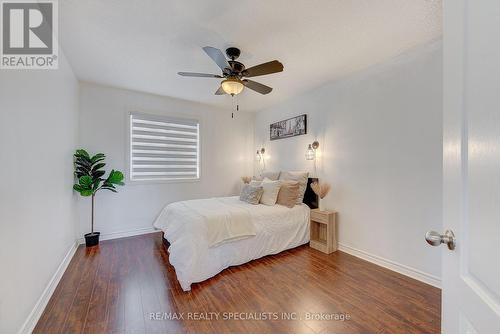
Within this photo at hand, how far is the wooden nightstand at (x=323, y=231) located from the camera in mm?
3012

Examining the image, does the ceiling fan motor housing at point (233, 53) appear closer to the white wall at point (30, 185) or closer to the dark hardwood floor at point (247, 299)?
the white wall at point (30, 185)

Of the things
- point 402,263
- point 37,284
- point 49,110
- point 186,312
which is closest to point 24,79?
point 49,110

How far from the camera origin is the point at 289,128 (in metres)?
4.07

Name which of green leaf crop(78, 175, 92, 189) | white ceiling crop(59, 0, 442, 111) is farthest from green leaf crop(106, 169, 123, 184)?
white ceiling crop(59, 0, 442, 111)

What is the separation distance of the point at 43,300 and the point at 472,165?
2966 millimetres

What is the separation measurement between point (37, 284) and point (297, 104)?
13.3ft

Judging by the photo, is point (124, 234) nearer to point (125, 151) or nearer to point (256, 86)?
point (125, 151)

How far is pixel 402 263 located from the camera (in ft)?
7.95

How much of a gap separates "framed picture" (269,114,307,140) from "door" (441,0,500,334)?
3.01m

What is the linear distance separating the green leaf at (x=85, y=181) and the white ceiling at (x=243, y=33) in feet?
4.91

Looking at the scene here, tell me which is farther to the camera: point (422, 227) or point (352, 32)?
point (422, 227)

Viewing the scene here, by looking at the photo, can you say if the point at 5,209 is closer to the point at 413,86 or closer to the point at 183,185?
the point at 183,185

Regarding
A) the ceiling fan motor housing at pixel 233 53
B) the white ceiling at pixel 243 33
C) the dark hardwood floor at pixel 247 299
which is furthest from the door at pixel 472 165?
the ceiling fan motor housing at pixel 233 53

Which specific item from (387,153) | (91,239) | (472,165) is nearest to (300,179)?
(387,153)
